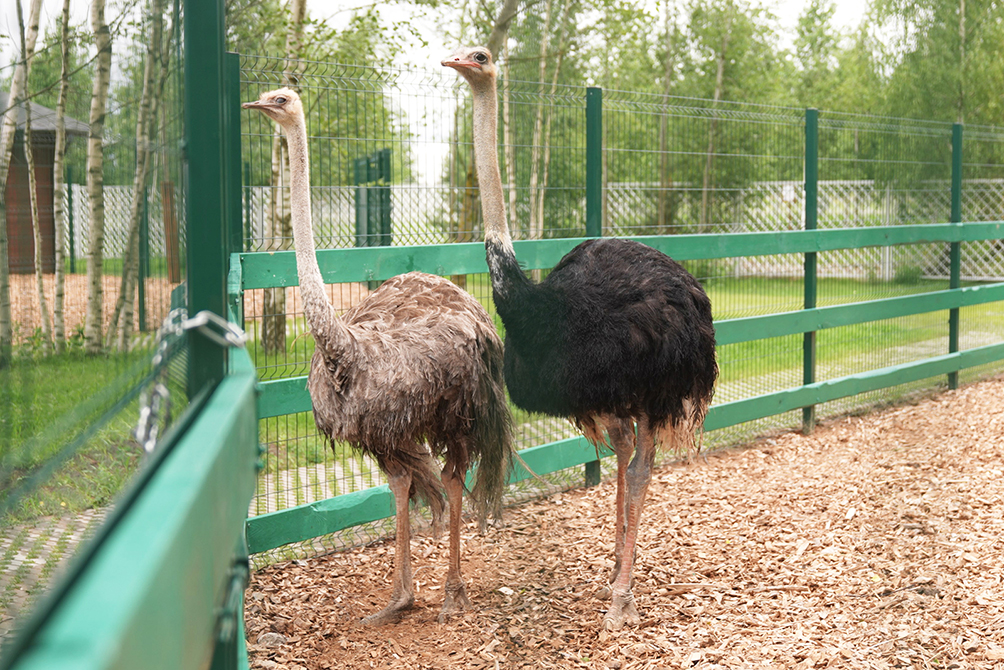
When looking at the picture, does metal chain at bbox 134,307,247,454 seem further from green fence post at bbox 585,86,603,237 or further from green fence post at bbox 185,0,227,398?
green fence post at bbox 585,86,603,237

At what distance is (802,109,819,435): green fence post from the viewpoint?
7.14 metres

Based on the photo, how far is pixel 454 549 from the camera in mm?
3982

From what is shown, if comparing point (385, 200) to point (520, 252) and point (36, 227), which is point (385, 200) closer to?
point (520, 252)

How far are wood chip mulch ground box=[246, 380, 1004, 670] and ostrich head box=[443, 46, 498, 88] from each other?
7.27 ft

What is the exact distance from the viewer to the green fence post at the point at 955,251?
28.7 ft

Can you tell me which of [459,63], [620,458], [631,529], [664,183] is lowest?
[631,529]

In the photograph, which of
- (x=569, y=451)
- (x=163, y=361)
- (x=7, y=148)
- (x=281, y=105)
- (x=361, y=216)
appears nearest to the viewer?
(x=7, y=148)

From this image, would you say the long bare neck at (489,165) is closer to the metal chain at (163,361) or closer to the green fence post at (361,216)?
the green fence post at (361,216)

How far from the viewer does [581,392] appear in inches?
153

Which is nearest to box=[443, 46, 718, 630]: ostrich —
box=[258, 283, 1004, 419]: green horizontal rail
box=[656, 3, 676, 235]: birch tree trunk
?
box=[258, 283, 1004, 419]: green horizontal rail

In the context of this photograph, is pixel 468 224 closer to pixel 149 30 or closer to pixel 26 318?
pixel 149 30

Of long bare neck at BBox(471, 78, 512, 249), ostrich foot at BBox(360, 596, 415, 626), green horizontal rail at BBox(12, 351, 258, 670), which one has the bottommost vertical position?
ostrich foot at BBox(360, 596, 415, 626)

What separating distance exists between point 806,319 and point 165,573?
6.85m

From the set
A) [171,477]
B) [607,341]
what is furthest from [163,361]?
[607,341]
